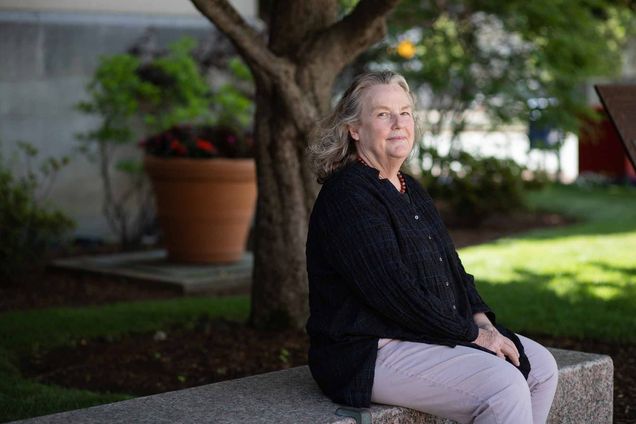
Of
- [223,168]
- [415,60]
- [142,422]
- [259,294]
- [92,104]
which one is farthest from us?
[415,60]

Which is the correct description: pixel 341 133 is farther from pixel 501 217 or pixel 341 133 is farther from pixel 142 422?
pixel 501 217

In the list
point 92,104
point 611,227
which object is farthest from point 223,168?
point 611,227

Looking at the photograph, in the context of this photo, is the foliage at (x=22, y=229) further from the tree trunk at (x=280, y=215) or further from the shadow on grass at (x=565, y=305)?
the shadow on grass at (x=565, y=305)

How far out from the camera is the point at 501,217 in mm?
13055

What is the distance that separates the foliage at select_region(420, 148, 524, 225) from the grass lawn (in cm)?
212

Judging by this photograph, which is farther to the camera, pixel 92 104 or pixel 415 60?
pixel 415 60

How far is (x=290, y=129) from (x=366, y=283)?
269 centimetres

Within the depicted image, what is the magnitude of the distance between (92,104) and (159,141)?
1334 mm

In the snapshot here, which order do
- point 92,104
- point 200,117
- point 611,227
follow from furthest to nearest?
point 611,227
point 200,117
point 92,104

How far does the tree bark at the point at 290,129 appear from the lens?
5891 mm

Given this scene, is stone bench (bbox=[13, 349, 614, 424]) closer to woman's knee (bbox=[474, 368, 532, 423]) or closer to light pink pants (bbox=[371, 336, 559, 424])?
light pink pants (bbox=[371, 336, 559, 424])

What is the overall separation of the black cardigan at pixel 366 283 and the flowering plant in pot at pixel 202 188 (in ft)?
16.7

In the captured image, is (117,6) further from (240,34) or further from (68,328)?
(240,34)

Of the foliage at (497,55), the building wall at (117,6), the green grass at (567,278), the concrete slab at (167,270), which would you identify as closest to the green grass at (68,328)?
the concrete slab at (167,270)
